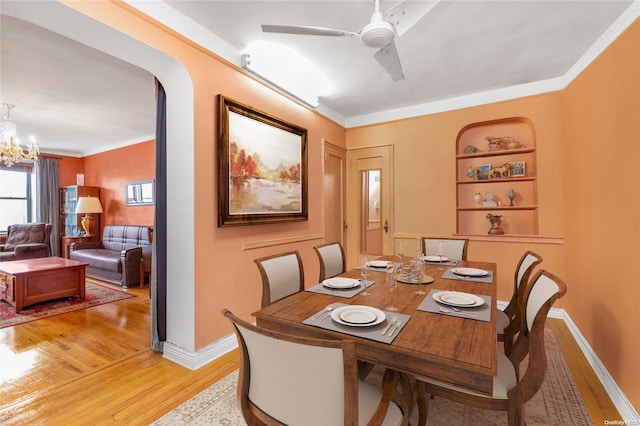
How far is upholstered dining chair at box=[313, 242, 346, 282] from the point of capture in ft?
8.35

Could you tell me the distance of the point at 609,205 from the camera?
2201 mm

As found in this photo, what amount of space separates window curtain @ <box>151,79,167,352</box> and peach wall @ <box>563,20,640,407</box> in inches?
130

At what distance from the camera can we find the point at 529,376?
1255 millimetres

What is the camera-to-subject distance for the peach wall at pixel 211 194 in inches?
80.9

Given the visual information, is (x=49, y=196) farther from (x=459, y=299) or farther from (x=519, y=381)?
(x=519, y=381)

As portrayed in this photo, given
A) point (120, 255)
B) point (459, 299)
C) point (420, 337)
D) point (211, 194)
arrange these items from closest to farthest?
point (420, 337), point (459, 299), point (211, 194), point (120, 255)

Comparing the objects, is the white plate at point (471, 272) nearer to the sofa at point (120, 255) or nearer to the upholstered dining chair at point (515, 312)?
the upholstered dining chair at point (515, 312)

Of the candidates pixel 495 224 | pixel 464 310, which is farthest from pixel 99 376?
pixel 495 224

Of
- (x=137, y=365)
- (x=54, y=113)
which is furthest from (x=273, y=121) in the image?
(x=54, y=113)

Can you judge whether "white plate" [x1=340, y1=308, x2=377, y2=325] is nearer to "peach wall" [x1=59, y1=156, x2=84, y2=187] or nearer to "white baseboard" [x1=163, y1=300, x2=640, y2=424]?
"white baseboard" [x1=163, y1=300, x2=640, y2=424]

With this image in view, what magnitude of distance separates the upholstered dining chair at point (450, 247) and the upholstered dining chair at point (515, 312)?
71 centimetres

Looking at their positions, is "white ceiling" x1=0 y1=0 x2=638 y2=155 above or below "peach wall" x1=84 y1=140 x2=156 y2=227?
above

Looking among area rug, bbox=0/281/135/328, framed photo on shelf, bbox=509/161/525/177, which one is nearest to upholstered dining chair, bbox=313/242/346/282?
framed photo on shelf, bbox=509/161/525/177

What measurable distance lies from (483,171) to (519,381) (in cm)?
311
